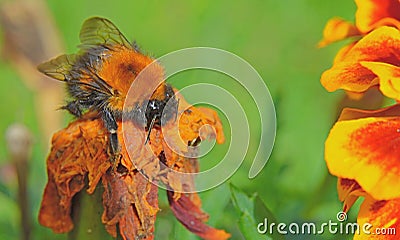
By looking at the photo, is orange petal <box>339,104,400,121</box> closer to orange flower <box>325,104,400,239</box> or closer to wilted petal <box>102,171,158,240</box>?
orange flower <box>325,104,400,239</box>

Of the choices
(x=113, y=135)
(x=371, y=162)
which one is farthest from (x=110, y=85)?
(x=371, y=162)

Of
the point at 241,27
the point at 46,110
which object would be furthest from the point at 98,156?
the point at 241,27

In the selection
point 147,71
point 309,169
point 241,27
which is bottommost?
point 309,169

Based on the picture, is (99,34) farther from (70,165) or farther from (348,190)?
(348,190)

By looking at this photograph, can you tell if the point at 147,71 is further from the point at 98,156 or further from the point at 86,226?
the point at 86,226

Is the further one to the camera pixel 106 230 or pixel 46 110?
pixel 46 110

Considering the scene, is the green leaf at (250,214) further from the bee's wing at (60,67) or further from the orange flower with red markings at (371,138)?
the bee's wing at (60,67)

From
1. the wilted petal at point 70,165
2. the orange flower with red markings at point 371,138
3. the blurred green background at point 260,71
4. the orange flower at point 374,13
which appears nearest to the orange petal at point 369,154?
the orange flower with red markings at point 371,138
